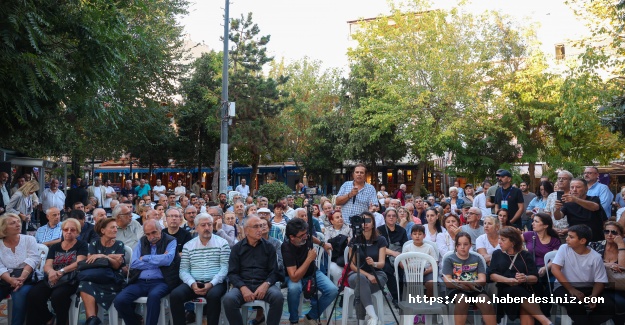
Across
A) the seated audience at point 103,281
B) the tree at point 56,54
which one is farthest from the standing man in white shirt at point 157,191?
the seated audience at point 103,281

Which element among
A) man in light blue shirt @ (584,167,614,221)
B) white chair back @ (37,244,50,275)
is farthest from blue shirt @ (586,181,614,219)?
white chair back @ (37,244,50,275)

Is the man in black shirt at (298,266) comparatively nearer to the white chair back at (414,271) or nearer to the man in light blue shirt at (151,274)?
the white chair back at (414,271)

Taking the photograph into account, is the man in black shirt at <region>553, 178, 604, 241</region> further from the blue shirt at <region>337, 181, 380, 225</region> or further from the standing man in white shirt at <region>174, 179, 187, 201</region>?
the standing man in white shirt at <region>174, 179, 187, 201</region>

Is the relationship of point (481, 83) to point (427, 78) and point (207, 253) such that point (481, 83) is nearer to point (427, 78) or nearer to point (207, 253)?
point (427, 78)

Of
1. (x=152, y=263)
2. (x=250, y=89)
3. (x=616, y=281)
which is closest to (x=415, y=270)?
(x=616, y=281)

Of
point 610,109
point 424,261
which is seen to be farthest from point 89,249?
point 610,109

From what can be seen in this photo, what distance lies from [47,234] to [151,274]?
2.37 metres

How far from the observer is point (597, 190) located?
23.4ft

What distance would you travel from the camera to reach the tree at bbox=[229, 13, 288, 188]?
29984 millimetres

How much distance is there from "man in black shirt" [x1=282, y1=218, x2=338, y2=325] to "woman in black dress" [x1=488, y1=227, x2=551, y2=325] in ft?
6.22

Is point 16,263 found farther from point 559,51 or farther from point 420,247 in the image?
point 559,51

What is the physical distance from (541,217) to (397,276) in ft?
6.38

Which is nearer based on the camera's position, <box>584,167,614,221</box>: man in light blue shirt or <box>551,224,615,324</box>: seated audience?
<box>551,224,615,324</box>: seated audience

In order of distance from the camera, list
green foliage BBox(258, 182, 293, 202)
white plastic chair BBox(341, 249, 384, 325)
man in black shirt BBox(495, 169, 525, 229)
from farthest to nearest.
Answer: green foliage BBox(258, 182, 293, 202) < man in black shirt BBox(495, 169, 525, 229) < white plastic chair BBox(341, 249, 384, 325)
